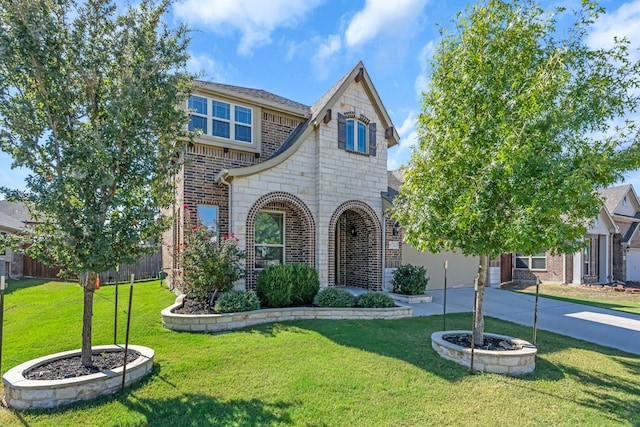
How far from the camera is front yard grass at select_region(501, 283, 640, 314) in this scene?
42.6 feet

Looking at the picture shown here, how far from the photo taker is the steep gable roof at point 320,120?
10594mm

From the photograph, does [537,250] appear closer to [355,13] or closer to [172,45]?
[172,45]

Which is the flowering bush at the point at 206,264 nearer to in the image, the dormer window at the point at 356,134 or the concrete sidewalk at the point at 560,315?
the concrete sidewalk at the point at 560,315

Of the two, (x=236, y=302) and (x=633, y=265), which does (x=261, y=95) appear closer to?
(x=236, y=302)

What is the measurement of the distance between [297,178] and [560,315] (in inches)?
364

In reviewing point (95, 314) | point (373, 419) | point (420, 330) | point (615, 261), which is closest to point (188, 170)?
point (95, 314)

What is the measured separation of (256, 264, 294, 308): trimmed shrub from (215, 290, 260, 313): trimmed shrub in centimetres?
47

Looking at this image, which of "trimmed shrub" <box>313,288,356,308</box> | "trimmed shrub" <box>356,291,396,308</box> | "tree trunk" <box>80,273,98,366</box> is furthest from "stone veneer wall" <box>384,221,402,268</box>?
"tree trunk" <box>80,273,98,366</box>

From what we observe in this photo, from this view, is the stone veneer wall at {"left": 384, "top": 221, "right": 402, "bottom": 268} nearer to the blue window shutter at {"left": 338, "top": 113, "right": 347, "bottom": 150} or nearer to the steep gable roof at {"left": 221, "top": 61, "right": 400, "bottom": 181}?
the blue window shutter at {"left": 338, "top": 113, "right": 347, "bottom": 150}

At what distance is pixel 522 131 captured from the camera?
17.1 ft

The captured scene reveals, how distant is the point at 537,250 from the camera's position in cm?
584

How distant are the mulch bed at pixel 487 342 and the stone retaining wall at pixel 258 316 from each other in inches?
96.4

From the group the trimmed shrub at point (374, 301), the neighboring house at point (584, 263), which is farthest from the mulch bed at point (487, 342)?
the neighboring house at point (584, 263)

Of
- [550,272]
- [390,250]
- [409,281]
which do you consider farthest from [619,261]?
[409,281]
